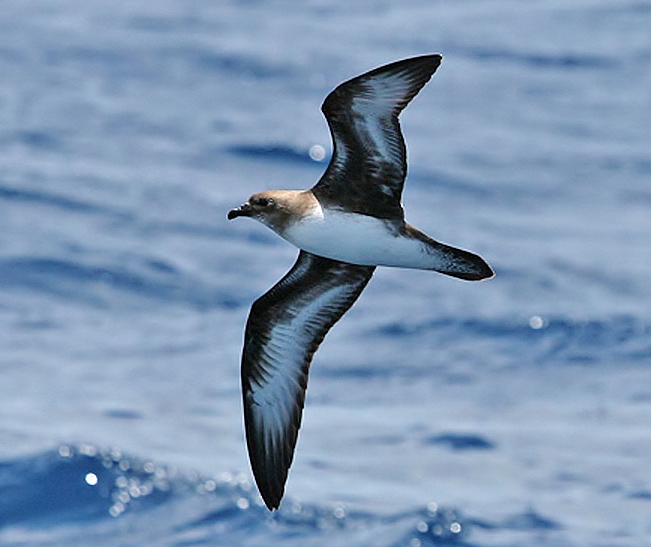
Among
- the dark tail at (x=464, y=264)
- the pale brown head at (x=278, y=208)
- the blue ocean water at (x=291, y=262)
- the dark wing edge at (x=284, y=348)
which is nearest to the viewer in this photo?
the dark tail at (x=464, y=264)

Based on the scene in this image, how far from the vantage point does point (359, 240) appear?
10.9 metres

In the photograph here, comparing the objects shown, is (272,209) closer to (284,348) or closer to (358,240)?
(358,240)

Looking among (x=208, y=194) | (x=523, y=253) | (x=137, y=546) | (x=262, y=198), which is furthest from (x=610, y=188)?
(x=262, y=198)

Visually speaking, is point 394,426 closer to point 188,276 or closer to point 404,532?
point 404,532

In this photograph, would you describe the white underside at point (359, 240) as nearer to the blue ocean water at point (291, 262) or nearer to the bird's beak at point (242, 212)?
the bird's beak at point (242, 212)

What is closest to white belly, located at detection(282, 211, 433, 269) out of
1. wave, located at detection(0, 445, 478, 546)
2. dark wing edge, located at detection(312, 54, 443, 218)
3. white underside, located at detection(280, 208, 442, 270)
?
white underside, located at detection(280, 208, 442, 270)

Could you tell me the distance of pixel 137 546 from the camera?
22297mm

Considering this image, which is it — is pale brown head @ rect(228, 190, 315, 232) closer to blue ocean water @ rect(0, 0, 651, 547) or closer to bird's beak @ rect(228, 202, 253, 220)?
bird's beak @ rect(228, 202, 253, 220)

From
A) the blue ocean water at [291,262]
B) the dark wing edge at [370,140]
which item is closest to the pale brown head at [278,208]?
the dark wing edge at [370,140]

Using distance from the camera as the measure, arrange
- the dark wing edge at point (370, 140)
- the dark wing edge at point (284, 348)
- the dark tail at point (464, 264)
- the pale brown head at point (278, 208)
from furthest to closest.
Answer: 1. the dark wing edge at point (284, 348)
2. the pale brown head at point (278, 208)
3. the dark tail at point (464, 264)
4. the dark wing edge at point (370, 140)

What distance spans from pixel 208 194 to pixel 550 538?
17626mm

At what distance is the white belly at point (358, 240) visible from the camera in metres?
10.9

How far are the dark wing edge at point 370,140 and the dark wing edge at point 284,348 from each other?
1.06 m

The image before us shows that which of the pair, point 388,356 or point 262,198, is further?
point 388,356
